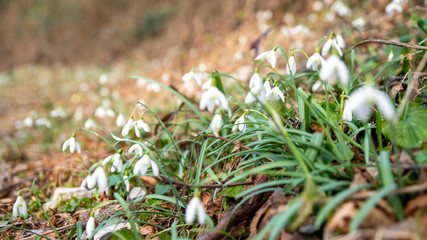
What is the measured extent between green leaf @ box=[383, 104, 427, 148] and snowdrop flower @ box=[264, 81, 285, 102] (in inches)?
20.2

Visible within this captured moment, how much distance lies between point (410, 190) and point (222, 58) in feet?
19.5

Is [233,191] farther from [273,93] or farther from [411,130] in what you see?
[411,130]

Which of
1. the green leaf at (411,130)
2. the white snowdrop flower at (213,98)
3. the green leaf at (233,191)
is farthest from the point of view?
the green leaf at (233,191)

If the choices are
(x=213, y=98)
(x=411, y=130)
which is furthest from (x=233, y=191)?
(x=411, y=130)

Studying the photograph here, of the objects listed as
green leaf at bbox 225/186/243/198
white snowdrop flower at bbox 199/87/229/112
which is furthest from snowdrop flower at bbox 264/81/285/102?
green leaf at bbox 225/186/243/198

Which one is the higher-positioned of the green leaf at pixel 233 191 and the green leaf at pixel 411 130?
the green leaf at pixel 411 130

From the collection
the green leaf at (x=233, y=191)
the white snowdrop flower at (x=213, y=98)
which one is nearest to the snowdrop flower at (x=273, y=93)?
the white snowdrop flower at (x=213, y=98)

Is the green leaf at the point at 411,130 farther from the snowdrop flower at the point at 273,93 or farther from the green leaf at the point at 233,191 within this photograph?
the green leaf at the point at 233,191

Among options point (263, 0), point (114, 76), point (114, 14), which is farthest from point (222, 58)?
point (114, 14)

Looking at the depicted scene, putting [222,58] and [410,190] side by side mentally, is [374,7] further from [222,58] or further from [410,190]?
[410,190]

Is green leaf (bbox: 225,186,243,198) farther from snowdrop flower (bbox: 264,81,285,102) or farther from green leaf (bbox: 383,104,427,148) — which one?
green leaf (bbox: 383,104,427,148)

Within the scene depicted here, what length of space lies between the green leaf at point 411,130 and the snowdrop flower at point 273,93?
512 mm

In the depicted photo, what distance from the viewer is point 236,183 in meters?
1.39

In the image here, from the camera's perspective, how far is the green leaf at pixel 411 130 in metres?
1.09
